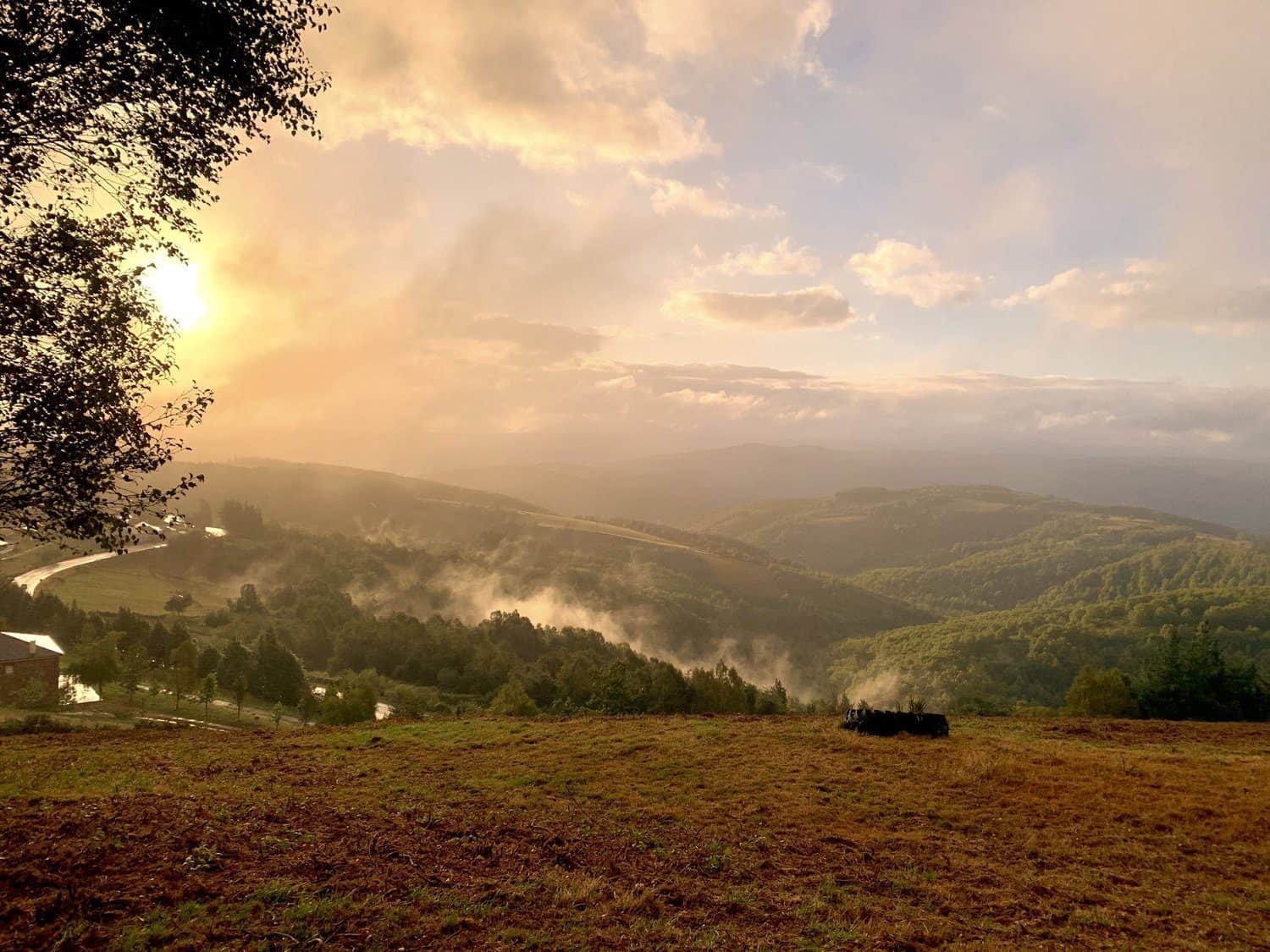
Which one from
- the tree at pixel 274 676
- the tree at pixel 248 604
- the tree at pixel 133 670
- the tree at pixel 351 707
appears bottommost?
the tree at pixel 248 604

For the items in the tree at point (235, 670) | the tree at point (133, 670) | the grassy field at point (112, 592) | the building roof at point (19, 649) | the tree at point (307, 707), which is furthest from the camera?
the grassy field at point (112, 592)

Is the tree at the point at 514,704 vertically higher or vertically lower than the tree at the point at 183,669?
higher

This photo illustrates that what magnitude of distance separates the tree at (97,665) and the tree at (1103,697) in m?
106

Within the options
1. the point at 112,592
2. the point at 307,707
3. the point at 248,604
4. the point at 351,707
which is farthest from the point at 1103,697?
the point at 112,592

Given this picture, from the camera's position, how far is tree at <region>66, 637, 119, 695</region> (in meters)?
73.0

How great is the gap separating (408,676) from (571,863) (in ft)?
425

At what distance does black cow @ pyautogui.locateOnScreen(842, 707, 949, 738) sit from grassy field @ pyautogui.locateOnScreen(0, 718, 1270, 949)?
3595mm

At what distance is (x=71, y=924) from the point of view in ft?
30.3

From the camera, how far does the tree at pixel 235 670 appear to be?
9181 cm

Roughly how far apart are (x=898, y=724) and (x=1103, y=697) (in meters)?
36.8

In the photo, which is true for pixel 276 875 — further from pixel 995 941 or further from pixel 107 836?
pixel 995 941

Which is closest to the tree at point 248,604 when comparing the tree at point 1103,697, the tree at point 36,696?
the tree at point 36,696

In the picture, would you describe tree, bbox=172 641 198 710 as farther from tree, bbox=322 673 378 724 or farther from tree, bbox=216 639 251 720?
tree, bbox=322 673 378 724

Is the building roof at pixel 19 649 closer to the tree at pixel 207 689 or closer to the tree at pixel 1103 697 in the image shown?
the tree at pixel 207 689
